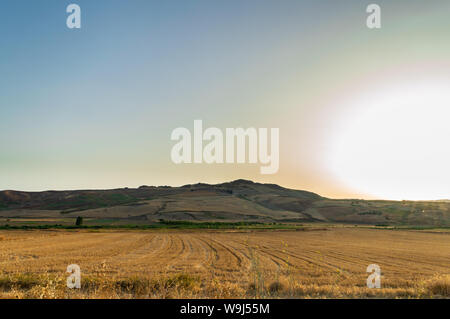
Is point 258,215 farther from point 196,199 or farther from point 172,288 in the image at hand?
point 172,288

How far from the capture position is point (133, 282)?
14.8m

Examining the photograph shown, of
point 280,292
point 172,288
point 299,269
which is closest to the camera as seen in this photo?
point 172,288

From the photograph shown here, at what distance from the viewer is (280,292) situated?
47.8ft

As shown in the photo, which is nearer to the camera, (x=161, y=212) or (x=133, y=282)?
(x=133, y=282)

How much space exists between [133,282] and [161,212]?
13484 cm
